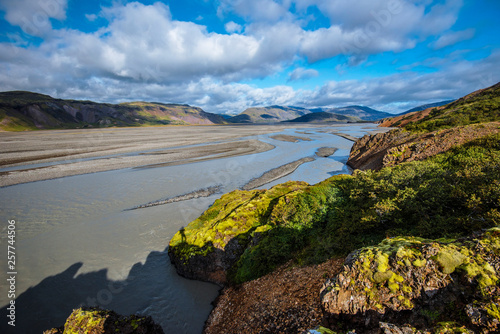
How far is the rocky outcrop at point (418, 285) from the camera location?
14.2ft

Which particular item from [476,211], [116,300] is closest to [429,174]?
[476,211]

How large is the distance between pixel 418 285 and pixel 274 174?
25504 millimetres

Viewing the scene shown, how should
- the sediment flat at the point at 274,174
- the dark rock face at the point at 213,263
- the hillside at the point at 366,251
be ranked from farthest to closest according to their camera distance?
1. the sediment flat at the point at 274,174
2. the dark rock face at the point at 213,263
3. the hillside at the point at 366,251

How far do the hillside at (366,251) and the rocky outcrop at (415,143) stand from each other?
0.52 metres

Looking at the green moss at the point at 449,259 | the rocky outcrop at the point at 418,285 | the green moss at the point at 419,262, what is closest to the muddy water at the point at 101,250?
the rocky outcrop at the point at 418,285

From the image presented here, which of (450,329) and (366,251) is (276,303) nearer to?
(366,251)

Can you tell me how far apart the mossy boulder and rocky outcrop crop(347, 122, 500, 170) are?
46.7 ft

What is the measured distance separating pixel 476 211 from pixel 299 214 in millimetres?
6176

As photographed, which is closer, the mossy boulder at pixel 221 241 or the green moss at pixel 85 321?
the green moss at pixel 85 321

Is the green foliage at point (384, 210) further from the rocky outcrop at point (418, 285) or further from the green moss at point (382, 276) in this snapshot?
the green moss at point (382, 276)

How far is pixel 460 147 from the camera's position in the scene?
40.2 ft

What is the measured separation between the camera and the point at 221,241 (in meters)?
11.6

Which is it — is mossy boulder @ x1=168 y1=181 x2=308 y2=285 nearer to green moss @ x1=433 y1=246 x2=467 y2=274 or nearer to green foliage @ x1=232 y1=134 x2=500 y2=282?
green foliage @ x1=232 y1=134 x2=500 y2=282

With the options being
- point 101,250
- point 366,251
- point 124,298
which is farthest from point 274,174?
point 366,251
